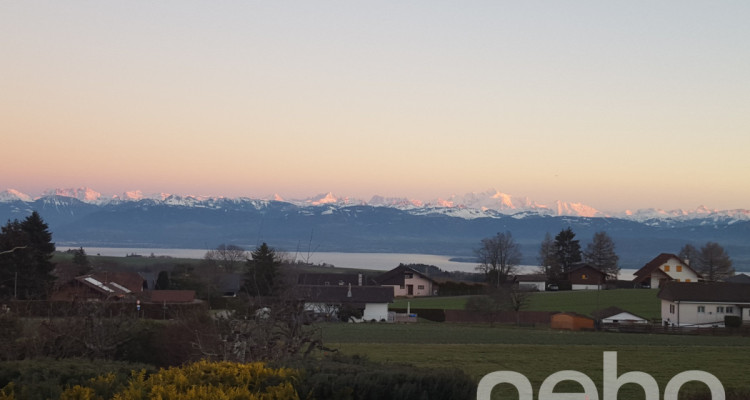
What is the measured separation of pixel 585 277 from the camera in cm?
10012

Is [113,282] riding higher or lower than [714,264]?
lower

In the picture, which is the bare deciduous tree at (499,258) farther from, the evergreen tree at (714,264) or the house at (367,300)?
the house at (367,300)

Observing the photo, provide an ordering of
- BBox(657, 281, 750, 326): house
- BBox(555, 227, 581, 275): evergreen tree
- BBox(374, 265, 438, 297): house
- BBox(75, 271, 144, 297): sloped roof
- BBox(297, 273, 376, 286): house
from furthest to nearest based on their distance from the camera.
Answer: BBox(555, 227, 581, 275): evergreen tree
BBox(374, 265, 438, 297): house
BBox(297, 273, 376, 286): house
BBox(75, 271, 144, 297): sloped roof
BBox(657, 281, 750, 326): house

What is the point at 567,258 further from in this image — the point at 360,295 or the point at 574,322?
the point at 574,322

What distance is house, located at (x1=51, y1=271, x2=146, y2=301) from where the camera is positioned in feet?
176

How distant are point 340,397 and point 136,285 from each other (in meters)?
68.3

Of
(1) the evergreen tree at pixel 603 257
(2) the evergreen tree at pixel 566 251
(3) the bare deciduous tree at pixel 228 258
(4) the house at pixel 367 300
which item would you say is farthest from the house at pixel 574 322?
(2) the evergreen tree at pixel 566 251

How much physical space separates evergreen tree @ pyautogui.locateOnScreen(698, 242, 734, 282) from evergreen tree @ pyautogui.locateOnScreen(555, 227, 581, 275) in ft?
53.8

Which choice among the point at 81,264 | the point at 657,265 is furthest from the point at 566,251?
the point at 81,264

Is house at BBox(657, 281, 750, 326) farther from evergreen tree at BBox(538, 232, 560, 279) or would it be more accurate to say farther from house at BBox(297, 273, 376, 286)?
evergreen tree at BBox(538, 232, 560, 279)

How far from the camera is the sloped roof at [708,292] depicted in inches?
2213

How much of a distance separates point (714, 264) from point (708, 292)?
48.2 m

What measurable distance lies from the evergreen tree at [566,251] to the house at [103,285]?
201 feet

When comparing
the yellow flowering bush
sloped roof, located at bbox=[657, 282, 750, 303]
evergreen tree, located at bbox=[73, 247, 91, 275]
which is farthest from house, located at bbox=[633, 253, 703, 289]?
the yellow flowering bush
